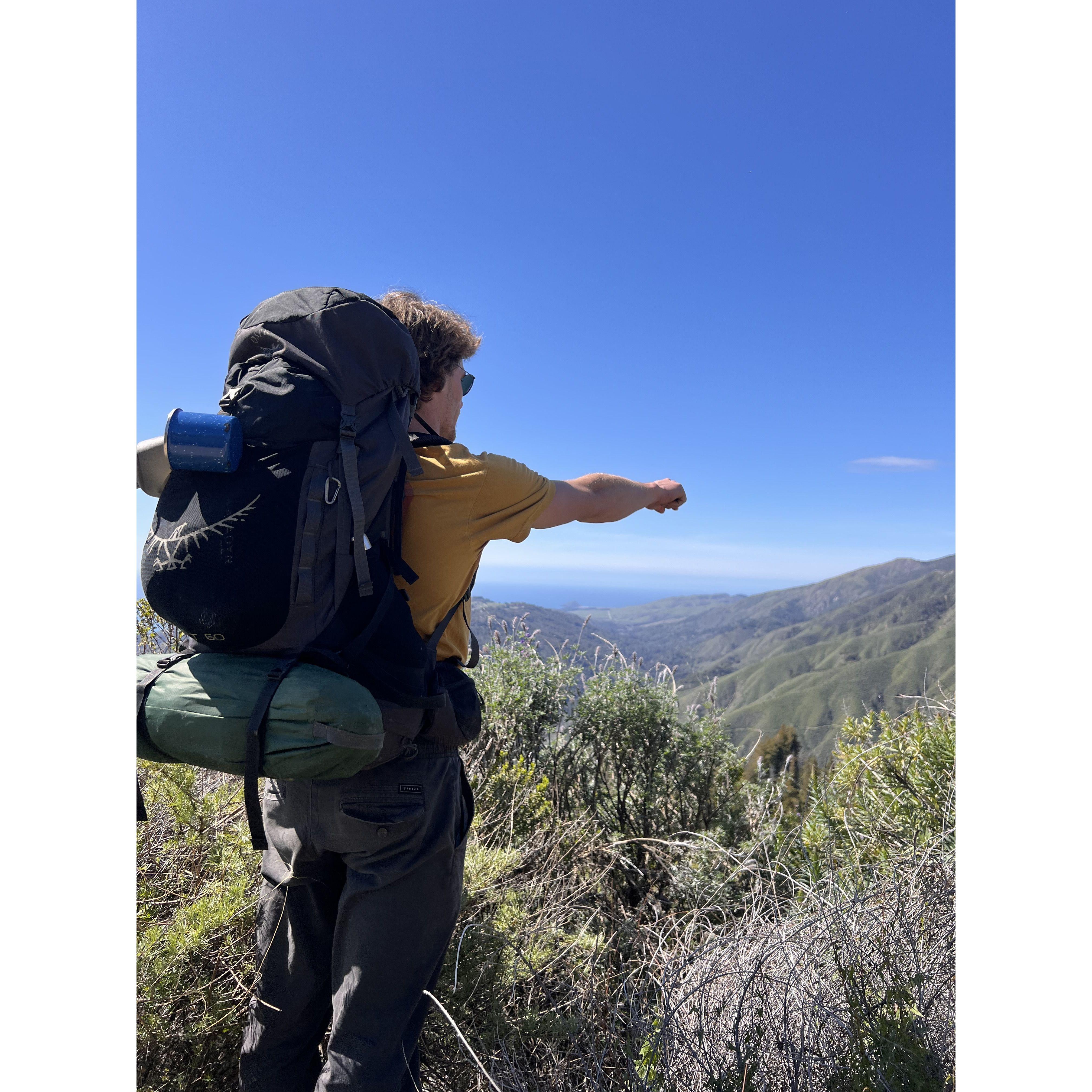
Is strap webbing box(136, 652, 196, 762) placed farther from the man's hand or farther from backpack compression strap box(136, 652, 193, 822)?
the man's hand

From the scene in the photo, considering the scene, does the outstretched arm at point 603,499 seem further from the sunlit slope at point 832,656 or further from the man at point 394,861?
the sunlit slope at point 832,656

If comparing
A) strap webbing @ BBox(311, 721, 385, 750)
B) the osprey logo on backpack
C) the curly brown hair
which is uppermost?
the curly brown hair

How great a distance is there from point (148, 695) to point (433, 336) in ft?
3.41

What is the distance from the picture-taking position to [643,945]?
263 cm

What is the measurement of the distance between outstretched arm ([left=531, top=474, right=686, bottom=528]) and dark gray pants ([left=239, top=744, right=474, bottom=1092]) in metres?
0.62

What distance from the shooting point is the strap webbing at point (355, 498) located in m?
1.22

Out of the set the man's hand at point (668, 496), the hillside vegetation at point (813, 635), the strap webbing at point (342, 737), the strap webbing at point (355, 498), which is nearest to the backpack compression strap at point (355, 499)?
the strap webbing at point (355, 498)

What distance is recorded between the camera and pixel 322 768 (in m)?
1.14

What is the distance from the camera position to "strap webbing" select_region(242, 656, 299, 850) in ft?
3.64

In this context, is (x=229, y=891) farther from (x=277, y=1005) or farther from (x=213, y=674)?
(x=213, y=674)

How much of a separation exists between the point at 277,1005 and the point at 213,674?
1.02 metres

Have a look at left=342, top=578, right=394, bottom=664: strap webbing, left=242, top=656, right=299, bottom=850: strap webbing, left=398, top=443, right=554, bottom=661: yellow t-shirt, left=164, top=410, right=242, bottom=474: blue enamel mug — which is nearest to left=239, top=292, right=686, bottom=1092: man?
left=398, top=443, right=554, bottom=661: yellow t-shirt

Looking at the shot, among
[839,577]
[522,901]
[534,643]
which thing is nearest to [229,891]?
[522,901]

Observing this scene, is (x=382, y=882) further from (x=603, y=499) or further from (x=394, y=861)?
(x=603, y=499)
